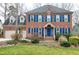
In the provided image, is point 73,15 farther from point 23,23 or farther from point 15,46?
point 15,46

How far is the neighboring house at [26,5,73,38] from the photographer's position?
306 cm

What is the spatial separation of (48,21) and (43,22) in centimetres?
7

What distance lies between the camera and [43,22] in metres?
3.09

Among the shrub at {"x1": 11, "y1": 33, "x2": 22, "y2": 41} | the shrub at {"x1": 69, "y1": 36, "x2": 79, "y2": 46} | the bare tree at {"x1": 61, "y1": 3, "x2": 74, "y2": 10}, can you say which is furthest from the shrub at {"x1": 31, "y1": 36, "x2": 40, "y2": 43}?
the bare tree at {"x1": 61, "y1": 3, "x2": 74, "y2": 10}

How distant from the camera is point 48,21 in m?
3.09

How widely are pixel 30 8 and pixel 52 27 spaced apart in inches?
15.5

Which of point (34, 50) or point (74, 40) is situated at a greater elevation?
point (74, 40)

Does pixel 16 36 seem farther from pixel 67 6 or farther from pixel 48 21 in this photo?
pixel 67 6

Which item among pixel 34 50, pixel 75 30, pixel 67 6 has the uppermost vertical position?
pixel 67 6

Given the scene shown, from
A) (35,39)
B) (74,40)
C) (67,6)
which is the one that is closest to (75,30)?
(74,40)

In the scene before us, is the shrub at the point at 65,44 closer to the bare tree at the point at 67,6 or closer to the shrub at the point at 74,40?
the shrub at the point at 74,40

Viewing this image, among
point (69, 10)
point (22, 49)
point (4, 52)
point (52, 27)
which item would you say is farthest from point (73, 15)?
point (4, 52)

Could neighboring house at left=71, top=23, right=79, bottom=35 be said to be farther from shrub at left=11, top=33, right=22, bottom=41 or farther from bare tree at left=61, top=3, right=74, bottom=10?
shrub at left=11, top=33, right=22, bottom=41

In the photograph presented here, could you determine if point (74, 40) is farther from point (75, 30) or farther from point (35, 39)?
point (35, 39)
